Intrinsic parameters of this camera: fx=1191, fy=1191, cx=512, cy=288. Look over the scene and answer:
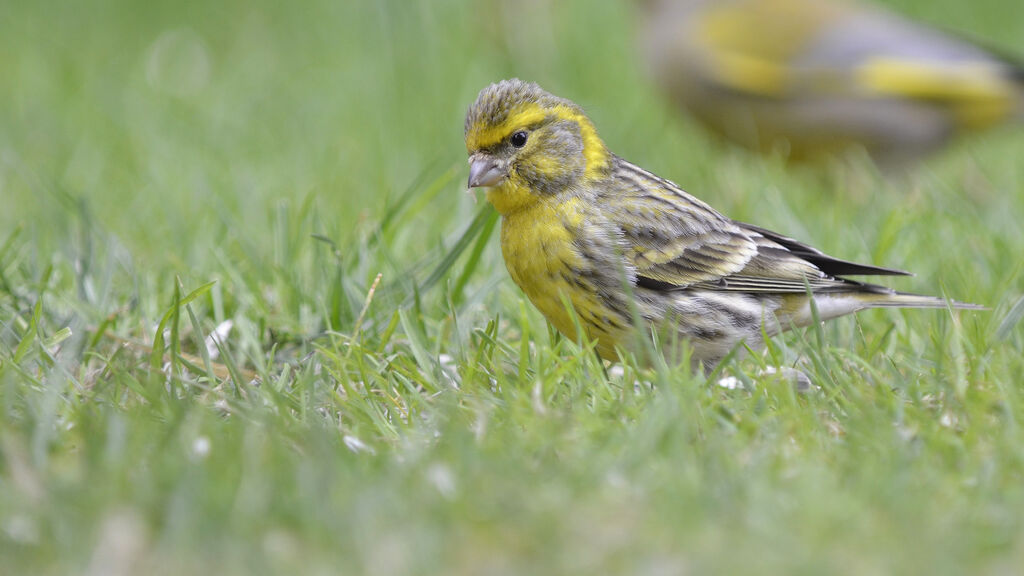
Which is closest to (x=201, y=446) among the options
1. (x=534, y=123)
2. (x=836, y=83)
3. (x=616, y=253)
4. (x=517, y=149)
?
(x=616, y=253)

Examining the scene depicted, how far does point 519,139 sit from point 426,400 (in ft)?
3.35

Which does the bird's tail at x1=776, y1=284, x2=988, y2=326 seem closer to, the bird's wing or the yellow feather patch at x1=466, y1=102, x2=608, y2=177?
the bird's wing

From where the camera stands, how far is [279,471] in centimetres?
270

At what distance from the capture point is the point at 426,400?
3.46m

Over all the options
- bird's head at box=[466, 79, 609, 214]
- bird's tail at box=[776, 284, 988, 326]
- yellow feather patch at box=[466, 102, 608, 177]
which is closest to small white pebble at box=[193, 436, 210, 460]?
bird's head at box=[466, 79, 609, 214]

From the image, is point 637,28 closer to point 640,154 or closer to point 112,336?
point 640,154

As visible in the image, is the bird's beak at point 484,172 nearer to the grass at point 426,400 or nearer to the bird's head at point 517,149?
the bird's head at point 517,149

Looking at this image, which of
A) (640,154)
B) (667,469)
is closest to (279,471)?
(667,469)

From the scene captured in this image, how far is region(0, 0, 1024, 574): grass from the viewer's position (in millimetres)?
2471

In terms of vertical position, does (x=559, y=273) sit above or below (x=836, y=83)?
above

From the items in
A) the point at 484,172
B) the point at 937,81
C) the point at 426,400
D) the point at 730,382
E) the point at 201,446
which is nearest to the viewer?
the point at 201,446

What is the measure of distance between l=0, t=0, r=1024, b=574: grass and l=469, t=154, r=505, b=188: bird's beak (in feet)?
1.01

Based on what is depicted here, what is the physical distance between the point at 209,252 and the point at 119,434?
224 cm

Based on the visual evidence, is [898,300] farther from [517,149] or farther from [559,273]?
[517,149]
